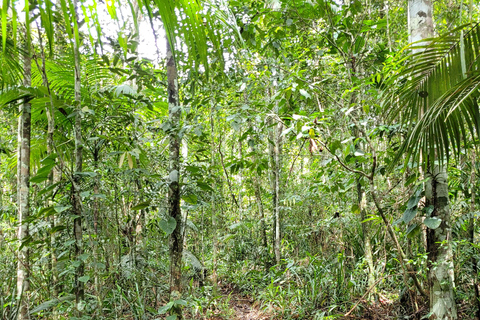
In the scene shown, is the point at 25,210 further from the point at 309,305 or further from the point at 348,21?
the point at 348,21

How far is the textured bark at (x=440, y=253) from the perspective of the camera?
2287mm

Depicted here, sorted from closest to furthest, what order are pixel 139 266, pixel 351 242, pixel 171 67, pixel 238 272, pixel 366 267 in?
1. pixel 171 67
2. pixel 139 266
3. pixel 366 267
4. pixel 351 242
5. pixel 238 272

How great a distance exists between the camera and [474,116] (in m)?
1.83

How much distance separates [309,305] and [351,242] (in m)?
1.24

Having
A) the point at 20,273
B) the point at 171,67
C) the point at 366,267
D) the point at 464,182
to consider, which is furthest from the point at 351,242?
the point at 20,273

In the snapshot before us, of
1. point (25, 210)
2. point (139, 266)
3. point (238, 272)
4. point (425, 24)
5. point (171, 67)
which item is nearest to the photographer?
point (425, 24)

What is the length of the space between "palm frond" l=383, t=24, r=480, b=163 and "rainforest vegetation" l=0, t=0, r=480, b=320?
0.01 m

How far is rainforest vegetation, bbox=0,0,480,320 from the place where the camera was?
212cm

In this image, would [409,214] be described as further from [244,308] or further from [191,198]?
[244,308]

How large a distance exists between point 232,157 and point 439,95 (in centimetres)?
172

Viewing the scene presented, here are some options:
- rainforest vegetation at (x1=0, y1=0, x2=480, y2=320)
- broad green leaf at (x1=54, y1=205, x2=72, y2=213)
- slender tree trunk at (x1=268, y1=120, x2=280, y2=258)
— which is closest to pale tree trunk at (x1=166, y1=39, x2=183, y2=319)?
rainforest vegetation at (x1=0, y1=0, x2=480, y2=320)

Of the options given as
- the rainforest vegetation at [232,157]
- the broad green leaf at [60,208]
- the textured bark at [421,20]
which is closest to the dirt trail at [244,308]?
the rainforest vegetation at [232,157]

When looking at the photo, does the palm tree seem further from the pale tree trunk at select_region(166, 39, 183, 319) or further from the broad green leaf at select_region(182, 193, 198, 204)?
the pale tree trunk at select_region(166, 39, 183, 319)

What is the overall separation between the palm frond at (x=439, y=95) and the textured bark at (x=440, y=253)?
331 millimetres
